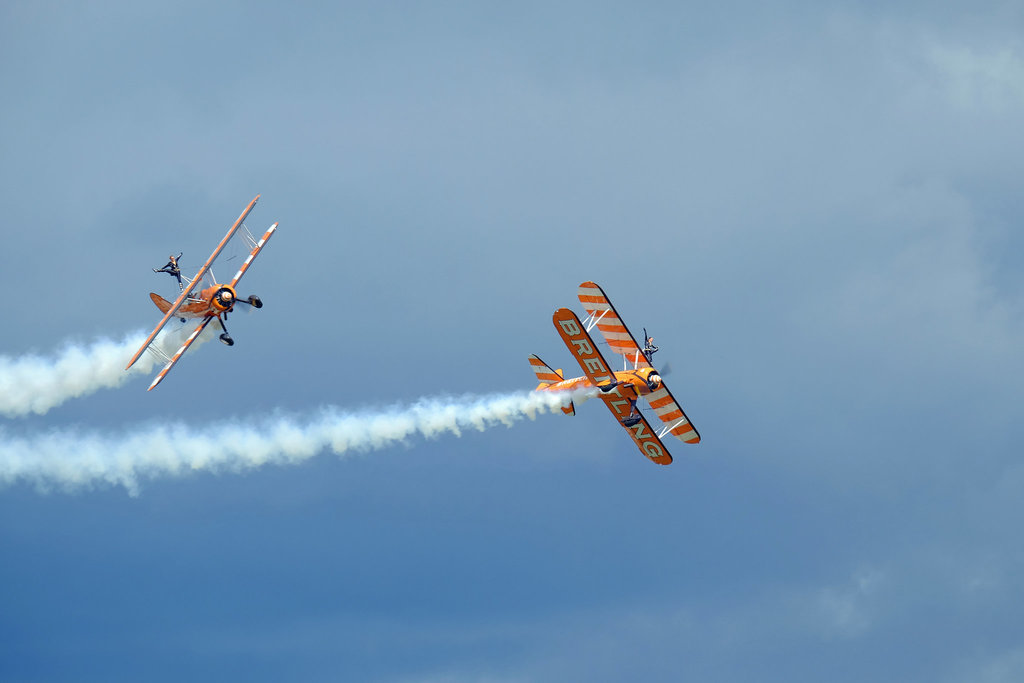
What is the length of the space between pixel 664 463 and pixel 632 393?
749 centimetres

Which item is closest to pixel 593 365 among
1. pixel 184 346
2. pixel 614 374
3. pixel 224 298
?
pixel 614 374

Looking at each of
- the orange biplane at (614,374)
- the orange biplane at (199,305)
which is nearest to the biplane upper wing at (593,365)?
the orange biplane at (614,374)

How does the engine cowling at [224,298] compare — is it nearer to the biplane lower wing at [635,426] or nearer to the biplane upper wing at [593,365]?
the biplane upper wing at [593,365]

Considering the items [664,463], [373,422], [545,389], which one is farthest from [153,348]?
[664,463]

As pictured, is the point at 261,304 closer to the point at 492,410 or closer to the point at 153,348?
the point at 153,348

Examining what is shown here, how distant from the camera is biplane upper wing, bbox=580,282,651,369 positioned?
97.0 m

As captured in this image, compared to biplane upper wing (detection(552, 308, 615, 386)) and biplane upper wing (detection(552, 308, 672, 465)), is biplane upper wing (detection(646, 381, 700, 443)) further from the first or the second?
biplane upper wing (detection(552, 308, 615, 386))

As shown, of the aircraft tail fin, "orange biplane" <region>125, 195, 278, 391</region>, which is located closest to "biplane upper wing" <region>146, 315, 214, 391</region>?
"orange biplane" <region>125, 195, 278, 391</region>

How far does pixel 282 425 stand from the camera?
104 m

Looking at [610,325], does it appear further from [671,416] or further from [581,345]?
[671,416]

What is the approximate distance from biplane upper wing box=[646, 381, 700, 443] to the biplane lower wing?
0.88m

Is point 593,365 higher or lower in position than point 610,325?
lower

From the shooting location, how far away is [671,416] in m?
100

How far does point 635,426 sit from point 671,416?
1.94 metres
